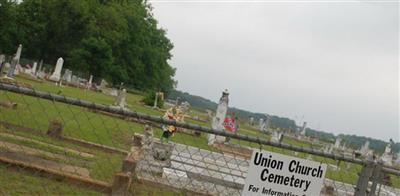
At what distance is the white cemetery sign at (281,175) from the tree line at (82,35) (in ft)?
164

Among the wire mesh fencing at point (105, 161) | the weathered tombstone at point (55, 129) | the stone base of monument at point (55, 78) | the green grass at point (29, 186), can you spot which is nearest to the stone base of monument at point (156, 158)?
the wire mesh fencing at point (105, 161)

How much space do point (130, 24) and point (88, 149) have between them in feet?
165

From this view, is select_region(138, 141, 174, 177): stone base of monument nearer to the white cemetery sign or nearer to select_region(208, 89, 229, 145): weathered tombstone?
the white cemetery sign

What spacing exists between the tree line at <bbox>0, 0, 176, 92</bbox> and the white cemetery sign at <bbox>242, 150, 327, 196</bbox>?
164 feet

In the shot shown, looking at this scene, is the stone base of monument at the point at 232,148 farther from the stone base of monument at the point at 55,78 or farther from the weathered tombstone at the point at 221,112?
the stone base of monument at the point at 55,78

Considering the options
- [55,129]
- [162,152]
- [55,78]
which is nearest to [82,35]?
[55,78]

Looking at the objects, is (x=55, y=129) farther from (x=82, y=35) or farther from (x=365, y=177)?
(x=82, y=35)

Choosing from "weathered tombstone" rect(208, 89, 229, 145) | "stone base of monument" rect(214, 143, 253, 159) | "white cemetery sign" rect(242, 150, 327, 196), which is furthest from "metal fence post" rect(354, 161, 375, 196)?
"weathered tombstone" rect(208, 89, 229, 145)

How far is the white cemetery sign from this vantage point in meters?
4.44

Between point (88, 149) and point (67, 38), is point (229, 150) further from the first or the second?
point (67, 38)

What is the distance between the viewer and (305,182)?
4.59 m

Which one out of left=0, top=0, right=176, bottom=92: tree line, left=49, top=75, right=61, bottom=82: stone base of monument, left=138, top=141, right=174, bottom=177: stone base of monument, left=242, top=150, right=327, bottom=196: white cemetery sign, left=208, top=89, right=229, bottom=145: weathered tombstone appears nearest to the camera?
left=242, top=150, right=327, bottom=196: white cemetery sign

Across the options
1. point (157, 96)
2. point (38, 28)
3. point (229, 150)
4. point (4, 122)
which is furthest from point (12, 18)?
point (4, 122)

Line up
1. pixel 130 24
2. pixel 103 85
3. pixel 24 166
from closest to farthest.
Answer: pixel 24 166 → pixel 103 85 → pixel 130 24
